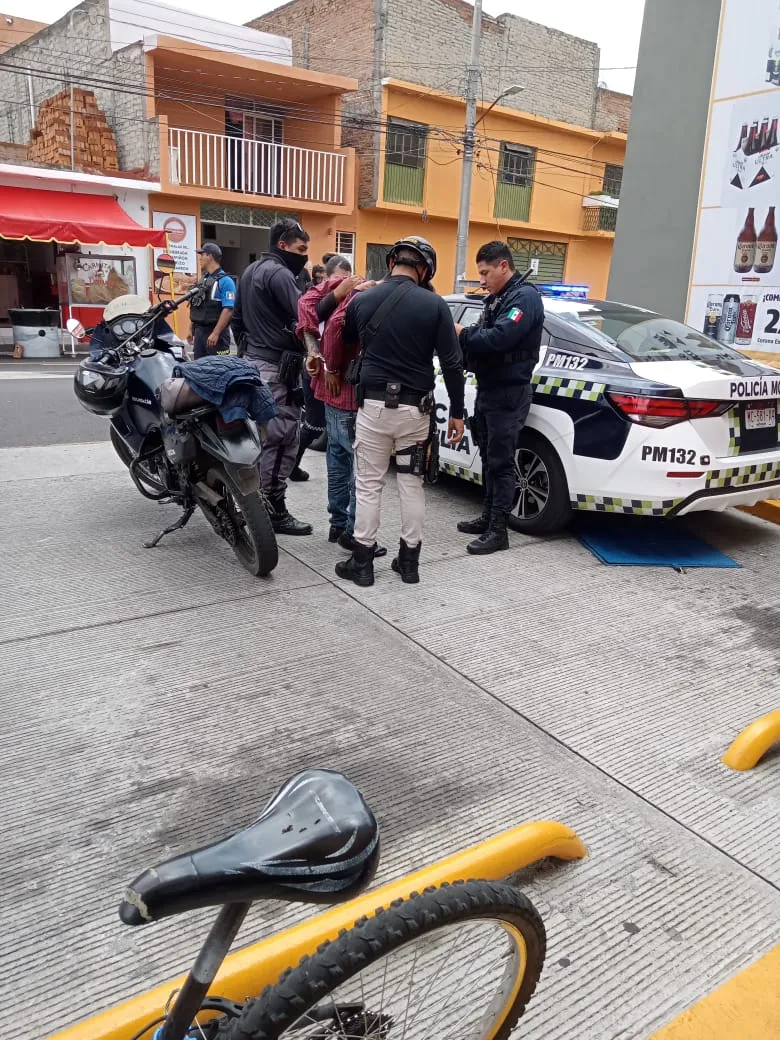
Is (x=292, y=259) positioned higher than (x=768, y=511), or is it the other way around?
(x=292, y=259)

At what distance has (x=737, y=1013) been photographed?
1964 mm

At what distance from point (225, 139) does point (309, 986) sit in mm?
22521

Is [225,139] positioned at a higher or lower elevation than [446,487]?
higher

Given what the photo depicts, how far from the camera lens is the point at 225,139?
68.3 feet

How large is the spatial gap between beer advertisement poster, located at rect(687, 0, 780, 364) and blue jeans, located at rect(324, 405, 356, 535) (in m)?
5.05

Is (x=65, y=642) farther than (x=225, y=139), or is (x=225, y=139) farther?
(x=225, y=139)

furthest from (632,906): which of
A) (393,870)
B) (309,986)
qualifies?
(309,986)

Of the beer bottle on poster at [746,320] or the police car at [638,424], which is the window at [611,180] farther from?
the police car at [638,424]

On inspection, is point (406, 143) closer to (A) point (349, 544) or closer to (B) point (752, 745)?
(A) point (349, 544)

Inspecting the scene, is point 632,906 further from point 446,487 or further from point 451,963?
point 446,487

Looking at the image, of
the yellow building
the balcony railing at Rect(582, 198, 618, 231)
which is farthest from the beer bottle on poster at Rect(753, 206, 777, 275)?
the balcony railing at Rect(582, 198, 618, 231)

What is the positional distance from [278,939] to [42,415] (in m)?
8.37

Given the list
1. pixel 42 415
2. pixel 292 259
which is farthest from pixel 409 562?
pixel 42 415

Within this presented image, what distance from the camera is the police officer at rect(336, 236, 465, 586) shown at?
168 inches
